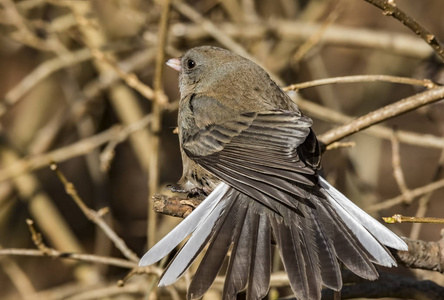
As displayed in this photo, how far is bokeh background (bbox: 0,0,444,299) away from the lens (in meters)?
4.24

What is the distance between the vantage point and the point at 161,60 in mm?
3426

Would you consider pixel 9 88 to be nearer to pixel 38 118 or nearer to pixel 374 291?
pixel 38 118

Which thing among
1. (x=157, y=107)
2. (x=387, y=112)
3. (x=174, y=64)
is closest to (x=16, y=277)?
(x=157, y=107)

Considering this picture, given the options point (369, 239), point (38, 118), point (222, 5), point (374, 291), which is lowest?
point (374, 291)

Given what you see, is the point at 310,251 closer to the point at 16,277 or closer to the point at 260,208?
the point at 260,208

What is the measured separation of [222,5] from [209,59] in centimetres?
170

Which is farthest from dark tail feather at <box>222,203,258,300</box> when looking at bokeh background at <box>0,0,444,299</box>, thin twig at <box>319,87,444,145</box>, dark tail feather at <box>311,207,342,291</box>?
bokeh background at <box>0,0,444,299</box>

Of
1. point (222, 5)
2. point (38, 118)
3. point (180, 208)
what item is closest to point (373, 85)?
point (222, 5)

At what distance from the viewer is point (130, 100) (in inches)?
192

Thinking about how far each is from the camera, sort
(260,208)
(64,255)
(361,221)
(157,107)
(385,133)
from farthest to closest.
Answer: (385,133)
(157,107)
(64,255)
(260,208)
(361,221)

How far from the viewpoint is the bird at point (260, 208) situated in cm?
246

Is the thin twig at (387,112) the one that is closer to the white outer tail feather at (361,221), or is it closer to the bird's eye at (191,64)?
→ the white outer tail feather at (361,221)

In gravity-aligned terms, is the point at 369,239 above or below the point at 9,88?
below

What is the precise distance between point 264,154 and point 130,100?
91.4 inches
